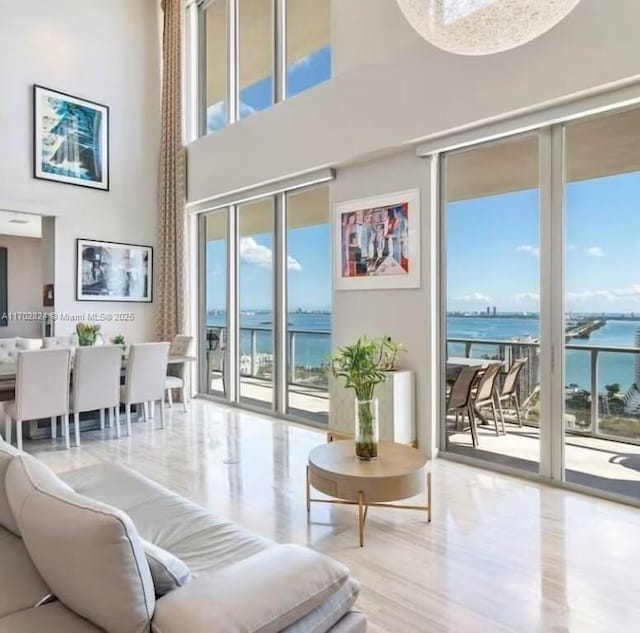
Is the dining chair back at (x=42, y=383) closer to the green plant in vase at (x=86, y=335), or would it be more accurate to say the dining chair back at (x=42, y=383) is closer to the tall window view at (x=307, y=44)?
the green plant in vase at (x=86, y=335)

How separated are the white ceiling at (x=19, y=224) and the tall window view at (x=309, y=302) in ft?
11.7

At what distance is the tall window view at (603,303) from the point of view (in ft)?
11.4

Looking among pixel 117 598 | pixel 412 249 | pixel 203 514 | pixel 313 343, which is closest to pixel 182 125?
Answer: pixel 313 343

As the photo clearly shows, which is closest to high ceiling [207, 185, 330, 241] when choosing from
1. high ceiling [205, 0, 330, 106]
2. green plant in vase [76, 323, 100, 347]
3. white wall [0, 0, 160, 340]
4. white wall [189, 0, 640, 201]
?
white wall [189, 0, 640, 201]

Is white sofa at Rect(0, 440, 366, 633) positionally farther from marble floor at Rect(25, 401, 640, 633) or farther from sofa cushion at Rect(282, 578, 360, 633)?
marble floor at Rect(25, 401, 640, 633)

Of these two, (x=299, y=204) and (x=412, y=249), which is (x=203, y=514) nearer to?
(x=412, y=249)

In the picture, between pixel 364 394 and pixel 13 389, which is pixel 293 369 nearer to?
pixel 13 389

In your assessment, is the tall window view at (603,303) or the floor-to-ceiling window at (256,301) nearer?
the tall window view at (603,303)

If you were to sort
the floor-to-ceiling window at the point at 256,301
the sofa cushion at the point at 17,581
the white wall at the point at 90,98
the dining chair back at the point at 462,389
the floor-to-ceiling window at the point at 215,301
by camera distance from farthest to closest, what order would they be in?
the floor-to-ceiling window at the point at 215,301
the floor-to-ceiling window at the point at 256,301
the white wall at the point at 90,98
the dining chair back at the point at 462,389
the sofa cushion at the point at 17,581

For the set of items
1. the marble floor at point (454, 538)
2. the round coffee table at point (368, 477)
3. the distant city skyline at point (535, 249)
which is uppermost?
the distant city skyline at point (535, 249)

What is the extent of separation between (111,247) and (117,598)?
6.59m

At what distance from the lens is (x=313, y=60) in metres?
5.73

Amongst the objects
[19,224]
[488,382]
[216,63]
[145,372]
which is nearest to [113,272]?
[19,224]

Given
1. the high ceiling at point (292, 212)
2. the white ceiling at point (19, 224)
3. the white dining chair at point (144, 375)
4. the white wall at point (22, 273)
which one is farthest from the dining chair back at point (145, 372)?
the white wall at point (22, 273)
